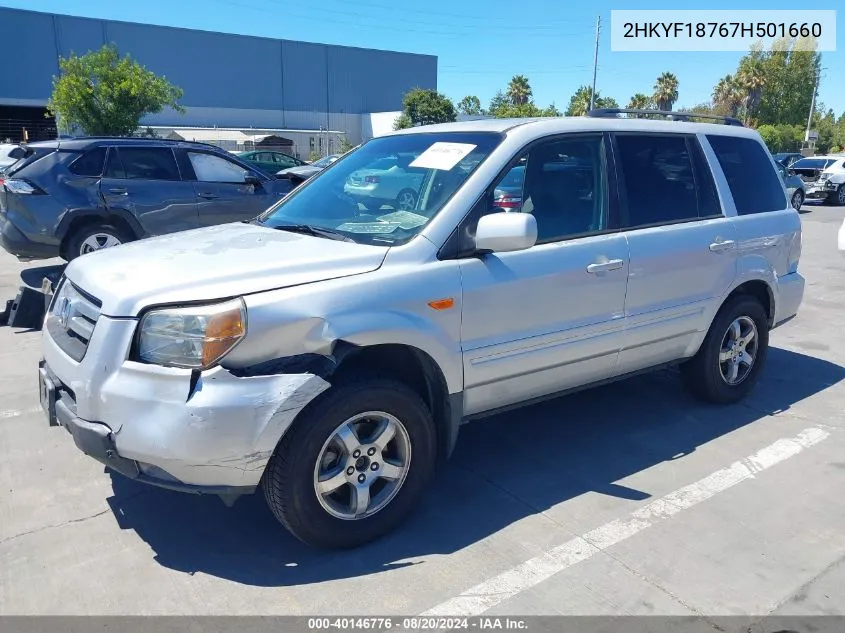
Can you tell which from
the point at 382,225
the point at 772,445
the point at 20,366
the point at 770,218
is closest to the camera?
the point at 382,225

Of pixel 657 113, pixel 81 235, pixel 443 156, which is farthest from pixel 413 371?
pixel 81 235

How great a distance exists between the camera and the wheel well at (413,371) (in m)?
3.04

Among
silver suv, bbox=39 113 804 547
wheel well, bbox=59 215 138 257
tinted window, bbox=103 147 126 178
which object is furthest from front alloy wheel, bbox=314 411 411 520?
tinted window, bbox=103 147 126 178

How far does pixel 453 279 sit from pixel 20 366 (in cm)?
423

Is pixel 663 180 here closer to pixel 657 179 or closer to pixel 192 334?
pixel 657 179

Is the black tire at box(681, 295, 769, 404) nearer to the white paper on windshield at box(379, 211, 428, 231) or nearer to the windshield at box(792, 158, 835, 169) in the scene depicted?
the white paper on windshield at box(379, 211, 428, 231)

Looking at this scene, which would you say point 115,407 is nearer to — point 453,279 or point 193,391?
point 193,391

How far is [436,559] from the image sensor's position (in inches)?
120

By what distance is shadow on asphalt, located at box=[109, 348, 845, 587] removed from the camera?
3.04m

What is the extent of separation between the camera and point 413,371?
3.31m

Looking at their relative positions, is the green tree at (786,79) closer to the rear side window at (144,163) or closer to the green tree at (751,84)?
the green tree at (751,84)

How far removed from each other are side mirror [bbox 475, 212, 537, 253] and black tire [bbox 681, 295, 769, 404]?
2101 mm

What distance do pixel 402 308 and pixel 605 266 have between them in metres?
1.34

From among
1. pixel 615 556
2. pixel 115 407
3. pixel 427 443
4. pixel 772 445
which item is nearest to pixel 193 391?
pixel 115 407
